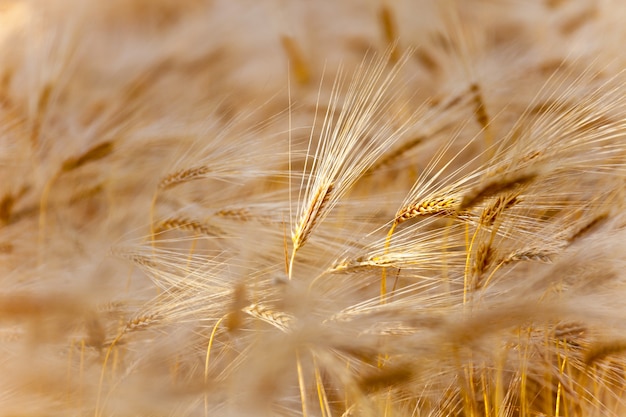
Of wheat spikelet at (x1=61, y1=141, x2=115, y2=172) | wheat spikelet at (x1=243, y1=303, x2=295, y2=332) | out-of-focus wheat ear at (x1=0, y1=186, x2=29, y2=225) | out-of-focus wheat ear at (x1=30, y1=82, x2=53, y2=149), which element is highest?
out-of-focus wheat ear at (x1=30, y1=82, x2=53, y2=149)

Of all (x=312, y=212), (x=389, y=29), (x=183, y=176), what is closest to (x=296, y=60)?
(x=389, y=29)

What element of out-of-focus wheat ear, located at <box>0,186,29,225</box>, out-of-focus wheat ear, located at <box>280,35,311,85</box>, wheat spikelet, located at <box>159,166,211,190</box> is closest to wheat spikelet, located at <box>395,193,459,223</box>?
wheat spikelet, located at <box>159,166,211,190</box>

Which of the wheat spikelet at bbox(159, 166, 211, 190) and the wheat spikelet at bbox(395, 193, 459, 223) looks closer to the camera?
the wheat spikelet at bbox(395, 193, 459, 223)

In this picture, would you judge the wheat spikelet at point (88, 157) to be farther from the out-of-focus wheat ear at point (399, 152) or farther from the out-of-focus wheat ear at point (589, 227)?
the out-of-focus wheat ear at point (589, 227)

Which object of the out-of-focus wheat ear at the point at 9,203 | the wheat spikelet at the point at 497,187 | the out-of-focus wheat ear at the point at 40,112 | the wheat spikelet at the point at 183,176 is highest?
the out-of-focus wheat ear at the point at 40,112

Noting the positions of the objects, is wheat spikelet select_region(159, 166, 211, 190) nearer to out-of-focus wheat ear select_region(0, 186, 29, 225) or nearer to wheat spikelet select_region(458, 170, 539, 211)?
out-of-focus wheat ear select_region(0, 186, 29, 225)

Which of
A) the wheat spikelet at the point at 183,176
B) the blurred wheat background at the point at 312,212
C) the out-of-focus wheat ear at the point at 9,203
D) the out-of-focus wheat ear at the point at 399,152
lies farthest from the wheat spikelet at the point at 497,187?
the out-of-focus wheat ear at the point at 9,203

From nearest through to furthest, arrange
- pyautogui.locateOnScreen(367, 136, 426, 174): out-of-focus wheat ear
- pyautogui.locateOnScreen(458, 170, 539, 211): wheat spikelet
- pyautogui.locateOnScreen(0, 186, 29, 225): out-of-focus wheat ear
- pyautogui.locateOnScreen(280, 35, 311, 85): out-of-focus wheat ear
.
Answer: pyautogui.locateOnScreen(458, 170, 539, 211): wheat spikelet, pyautogui.locateOnScreen(367, 136, 426, 174): out-of-focus wheat ear, pyautogui.locateOnScreen(0, 186, 29, 225): out-of-focus wheat ear, pyautogui.locateOnScreen(280, 35, 311, 85): out-of-focus wheat ear

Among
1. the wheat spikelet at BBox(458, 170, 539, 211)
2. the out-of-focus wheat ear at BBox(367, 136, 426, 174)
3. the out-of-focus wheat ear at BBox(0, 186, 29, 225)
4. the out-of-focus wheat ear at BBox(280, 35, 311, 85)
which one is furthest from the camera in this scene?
the out-of-focus wheat ear at BBox(280, 35, 311, 85)

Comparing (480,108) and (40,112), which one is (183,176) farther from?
(480,108)
